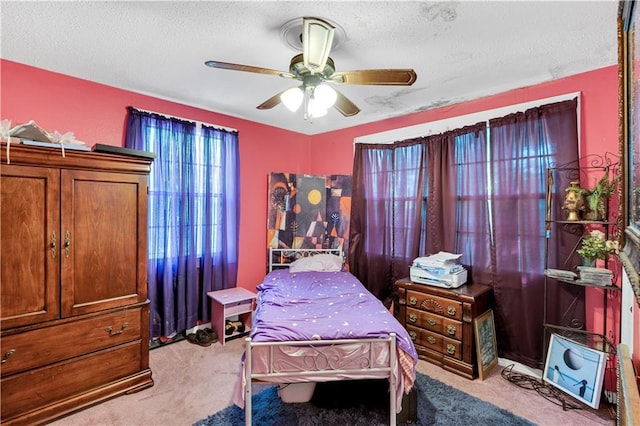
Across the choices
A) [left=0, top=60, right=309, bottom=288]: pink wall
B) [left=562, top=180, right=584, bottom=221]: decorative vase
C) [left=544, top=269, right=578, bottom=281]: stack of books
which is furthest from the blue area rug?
[left=0, top=60, right=309, bottom=288]: pink wall

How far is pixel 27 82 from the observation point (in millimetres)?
2508

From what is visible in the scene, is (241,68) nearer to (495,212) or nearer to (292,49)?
(292,49)

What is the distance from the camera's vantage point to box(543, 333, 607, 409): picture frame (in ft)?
7.14

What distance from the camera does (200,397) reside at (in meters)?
2.39

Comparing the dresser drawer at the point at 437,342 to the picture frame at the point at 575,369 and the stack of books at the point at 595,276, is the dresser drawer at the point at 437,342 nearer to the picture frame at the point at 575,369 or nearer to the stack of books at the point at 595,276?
the picture frame at the point at 575,369

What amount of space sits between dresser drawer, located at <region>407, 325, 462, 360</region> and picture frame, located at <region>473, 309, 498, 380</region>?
167mm

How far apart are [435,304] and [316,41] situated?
8.11 ft

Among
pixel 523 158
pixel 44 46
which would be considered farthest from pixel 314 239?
pixel 44 46

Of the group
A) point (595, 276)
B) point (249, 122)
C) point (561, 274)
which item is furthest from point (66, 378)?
point (595, 276)

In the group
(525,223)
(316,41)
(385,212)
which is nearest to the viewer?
(316,41)

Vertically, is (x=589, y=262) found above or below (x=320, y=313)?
above

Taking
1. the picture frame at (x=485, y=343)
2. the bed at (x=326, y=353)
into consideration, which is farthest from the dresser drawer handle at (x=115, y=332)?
the picture frame at (x=485, y=343)

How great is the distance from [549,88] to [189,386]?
3986mm

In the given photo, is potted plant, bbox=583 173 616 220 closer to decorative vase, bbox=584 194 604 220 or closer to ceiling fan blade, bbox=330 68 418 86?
decorative vase, bbox=584 194 604 220
